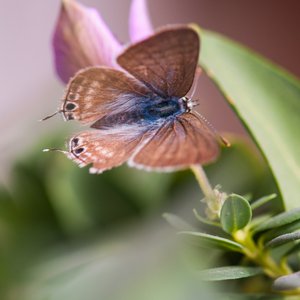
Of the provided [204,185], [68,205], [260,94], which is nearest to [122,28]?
[68,205]

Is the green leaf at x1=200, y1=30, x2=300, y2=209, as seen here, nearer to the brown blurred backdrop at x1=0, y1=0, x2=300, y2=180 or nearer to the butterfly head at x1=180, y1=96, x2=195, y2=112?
the butterfly head at x1=180, y1=96, x2=195, y2=112

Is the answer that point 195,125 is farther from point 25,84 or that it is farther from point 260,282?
point 25,84

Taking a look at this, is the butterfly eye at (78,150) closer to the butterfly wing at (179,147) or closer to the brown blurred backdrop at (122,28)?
the butterfly wing at (179,147)

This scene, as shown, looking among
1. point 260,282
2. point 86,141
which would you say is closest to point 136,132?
point 86,141

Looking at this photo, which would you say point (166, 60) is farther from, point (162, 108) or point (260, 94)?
point (260, 94)

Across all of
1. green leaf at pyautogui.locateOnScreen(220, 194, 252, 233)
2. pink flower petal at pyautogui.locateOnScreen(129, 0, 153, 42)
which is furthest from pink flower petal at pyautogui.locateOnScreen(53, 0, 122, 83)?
green leaf at pyautogui.locateOnScreen(220, 194, 252, 233)

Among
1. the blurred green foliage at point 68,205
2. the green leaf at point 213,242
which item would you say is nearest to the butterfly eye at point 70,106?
the green leaf at point 213,242
